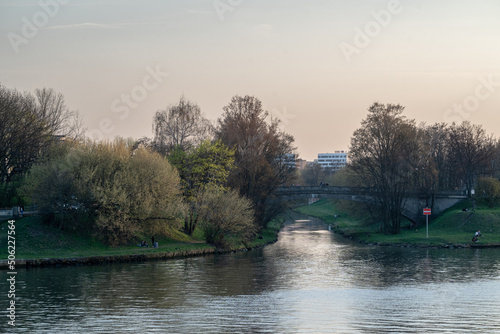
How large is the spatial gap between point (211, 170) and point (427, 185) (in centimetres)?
3993

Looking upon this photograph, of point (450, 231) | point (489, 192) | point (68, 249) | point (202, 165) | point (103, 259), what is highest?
point (202, 165)

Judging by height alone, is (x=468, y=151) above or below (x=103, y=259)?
above

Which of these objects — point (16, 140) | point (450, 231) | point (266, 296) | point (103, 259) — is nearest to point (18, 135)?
point (16, 140)

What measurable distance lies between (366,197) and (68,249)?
52.2m

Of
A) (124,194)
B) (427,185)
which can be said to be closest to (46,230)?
(124,194)

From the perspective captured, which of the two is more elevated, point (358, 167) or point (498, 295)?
point (358, 167)

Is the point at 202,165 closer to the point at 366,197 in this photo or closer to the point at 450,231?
the point at 366,197

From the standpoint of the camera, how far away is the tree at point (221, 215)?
73.3 metres

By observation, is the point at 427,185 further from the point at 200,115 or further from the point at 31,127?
the point at 31,127

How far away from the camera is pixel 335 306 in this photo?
3738 cm

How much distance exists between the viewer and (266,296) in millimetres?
41406

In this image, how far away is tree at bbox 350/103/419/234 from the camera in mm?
88062

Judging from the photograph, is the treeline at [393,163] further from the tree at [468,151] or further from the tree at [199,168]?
the tree at [199,168]

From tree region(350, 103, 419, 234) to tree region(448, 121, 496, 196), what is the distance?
89.1 ft
